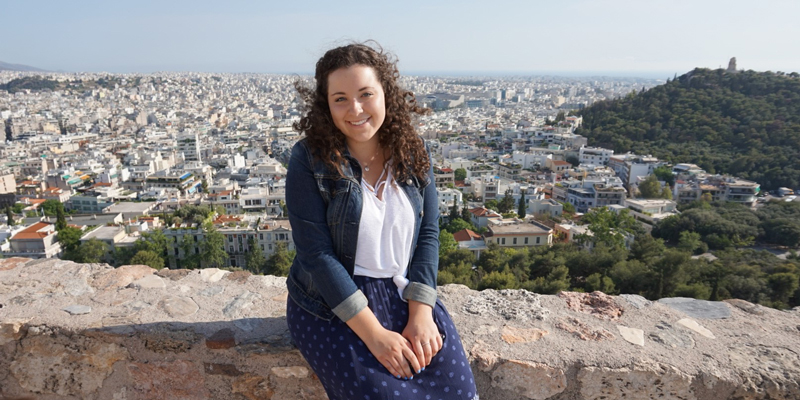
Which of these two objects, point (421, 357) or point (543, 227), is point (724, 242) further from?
point (421, 357)

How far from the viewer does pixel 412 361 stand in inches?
37.9

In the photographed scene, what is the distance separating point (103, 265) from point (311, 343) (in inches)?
42.0

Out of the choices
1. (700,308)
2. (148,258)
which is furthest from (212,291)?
(148,258)

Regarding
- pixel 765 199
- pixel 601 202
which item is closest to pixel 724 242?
pixel 601 202

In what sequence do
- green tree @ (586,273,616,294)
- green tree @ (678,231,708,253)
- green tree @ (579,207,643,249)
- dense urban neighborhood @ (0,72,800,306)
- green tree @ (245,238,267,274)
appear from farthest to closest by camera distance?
green tree @ (678,231,708,253), green tree @ (245,238,267,274), green tree @ (579,207,643,249), dense urban neighborhood @ (0,72,800,306), green tree @ (586,273,616,294)

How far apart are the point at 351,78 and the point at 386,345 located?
540mm

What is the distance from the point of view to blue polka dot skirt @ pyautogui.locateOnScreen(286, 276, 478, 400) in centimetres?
94

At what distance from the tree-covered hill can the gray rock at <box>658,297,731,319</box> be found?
24.4 m

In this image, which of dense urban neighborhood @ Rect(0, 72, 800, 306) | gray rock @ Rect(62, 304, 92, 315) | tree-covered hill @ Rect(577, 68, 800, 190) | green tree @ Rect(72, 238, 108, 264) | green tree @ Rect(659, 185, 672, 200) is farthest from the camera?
tree-covered hill @ Rect(577, 68, 800, 190)

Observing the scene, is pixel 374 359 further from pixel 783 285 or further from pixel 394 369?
pixel 783 285

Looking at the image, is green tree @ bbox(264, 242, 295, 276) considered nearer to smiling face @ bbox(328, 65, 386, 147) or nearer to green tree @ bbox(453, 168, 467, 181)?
smiling face @ bbox(328, 65, 386, 147)

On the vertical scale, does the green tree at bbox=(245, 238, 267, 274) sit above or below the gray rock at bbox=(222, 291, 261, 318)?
below

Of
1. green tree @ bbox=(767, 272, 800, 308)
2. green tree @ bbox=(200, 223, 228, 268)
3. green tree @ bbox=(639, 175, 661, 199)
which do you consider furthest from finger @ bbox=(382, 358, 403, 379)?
green tree @ bbox=(639, 175, 661, 199)

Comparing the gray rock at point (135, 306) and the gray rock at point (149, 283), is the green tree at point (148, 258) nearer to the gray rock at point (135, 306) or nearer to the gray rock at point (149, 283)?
the gray rock at point (149, 283)
